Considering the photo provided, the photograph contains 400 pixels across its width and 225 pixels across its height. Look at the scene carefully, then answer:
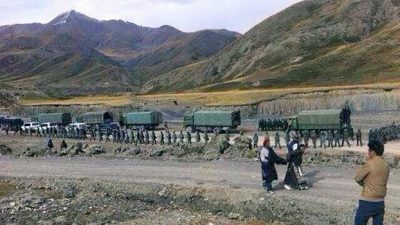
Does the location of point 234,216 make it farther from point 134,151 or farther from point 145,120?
point 145,120

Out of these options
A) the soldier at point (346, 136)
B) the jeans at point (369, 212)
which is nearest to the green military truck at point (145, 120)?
the soldier at point (346, 136)

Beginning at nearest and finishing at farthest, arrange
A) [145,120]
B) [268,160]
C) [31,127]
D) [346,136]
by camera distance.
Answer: [268,160] < [346,136] < [145,120] < [31,127]

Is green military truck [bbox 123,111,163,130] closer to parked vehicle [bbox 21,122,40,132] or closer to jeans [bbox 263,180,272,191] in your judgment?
parked vehicle [bbox 21,122,40,132]

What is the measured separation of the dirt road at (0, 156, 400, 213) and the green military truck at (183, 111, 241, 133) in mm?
20515

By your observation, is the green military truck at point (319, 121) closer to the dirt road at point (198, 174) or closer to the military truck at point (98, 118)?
the dirt road at point (198, 174)

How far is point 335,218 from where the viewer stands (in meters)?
17.4

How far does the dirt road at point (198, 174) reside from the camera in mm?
20905

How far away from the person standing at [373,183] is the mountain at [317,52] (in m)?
98.7

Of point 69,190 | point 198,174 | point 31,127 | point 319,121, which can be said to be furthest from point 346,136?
point 31,127

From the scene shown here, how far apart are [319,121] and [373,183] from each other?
38865 millimetres

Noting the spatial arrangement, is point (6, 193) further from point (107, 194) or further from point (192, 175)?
point (192, 175)

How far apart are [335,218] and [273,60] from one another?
5830 inches

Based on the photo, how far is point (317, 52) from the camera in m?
156

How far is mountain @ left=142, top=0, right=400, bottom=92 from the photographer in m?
124
